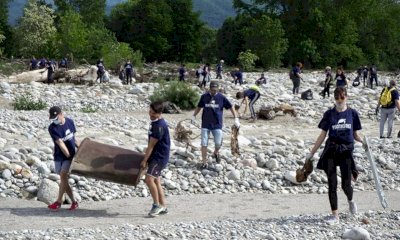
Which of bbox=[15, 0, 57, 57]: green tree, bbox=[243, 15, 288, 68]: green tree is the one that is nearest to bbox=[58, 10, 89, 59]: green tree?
bbox=[15, 0, 57, 57]: green tree

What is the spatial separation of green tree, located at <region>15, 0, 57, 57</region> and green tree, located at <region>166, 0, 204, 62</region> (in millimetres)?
12152

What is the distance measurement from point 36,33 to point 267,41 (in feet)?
56.2

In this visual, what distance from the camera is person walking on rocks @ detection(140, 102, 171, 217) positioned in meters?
7.84

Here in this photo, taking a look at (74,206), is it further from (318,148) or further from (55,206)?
(318,148)

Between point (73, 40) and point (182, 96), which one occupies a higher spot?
point (73, 40)

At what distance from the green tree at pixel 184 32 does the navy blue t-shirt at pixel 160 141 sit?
165ft

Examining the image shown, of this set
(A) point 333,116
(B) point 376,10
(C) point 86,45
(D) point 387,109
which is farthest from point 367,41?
(A) point 333,116

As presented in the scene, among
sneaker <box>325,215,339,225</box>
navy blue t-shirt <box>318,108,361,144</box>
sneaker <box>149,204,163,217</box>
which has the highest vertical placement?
navy blue t-shirt <box>318,108,361,144</box>

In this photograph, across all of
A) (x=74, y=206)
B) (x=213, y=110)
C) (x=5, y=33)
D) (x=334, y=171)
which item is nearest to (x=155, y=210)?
(x=74, y=206)

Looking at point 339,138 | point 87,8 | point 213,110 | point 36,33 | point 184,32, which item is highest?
point 87,8

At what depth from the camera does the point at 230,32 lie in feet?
187

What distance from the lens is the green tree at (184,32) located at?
5869 cm

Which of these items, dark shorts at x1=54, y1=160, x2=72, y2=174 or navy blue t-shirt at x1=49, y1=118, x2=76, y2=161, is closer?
navy blue t-shirt at x1=49, y1=118, x2=76, y2=161

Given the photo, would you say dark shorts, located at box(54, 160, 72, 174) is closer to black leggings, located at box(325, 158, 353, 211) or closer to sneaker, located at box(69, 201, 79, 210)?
sneaker, located at box(69, 201, 79, 210)
